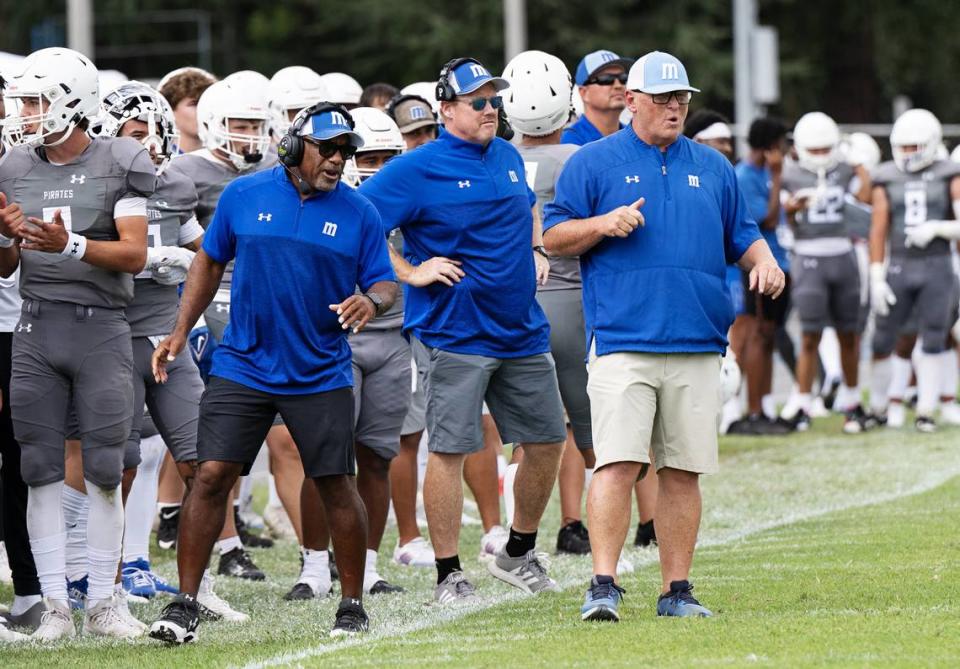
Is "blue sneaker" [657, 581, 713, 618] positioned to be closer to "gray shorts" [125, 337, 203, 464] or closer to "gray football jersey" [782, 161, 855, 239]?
"gray shorts" [125, 337, 203, 464]

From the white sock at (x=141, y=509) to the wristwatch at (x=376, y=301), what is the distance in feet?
6.05

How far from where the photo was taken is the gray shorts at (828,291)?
14422 millimetres

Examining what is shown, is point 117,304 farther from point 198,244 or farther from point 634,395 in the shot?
point 634,395

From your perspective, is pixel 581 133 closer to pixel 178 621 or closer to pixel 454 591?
pixel 454 591

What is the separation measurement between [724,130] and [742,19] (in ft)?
41.4

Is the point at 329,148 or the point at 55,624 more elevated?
the point at 329,148

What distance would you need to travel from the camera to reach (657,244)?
6.88 m

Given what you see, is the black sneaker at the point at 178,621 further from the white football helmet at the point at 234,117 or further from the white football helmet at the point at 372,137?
the white football helmet at the point at 372,137

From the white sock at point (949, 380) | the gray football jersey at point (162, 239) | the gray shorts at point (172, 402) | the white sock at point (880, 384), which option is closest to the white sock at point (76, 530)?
the gray shorts at point (172, 402)

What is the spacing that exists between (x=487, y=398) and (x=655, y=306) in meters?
1.27

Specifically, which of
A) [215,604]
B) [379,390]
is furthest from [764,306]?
[215,604]

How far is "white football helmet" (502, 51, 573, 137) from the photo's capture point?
8805 millimetres

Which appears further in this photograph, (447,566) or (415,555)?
(415,555)

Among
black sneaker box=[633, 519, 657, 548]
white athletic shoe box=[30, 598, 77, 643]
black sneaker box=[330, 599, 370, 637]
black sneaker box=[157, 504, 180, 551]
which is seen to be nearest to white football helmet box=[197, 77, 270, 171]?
black sneaker box=[157, 504, 180, 551]
